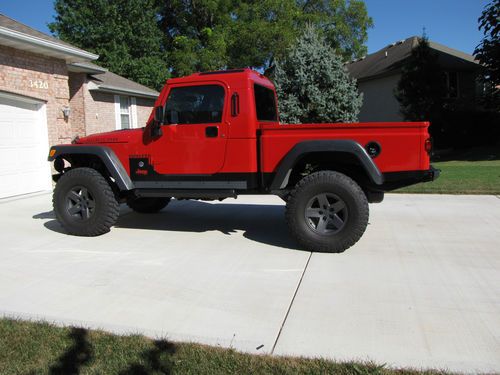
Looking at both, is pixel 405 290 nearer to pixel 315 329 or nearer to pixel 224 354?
pixel 315 329

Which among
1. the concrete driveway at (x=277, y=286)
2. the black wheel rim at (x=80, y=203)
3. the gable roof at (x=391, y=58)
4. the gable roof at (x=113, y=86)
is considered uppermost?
the gable roof at (x=391, y=58)

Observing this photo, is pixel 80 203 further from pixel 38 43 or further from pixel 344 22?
pixel 344 22

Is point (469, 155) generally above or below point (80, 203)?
above

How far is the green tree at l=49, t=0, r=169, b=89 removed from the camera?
28594 millimetres

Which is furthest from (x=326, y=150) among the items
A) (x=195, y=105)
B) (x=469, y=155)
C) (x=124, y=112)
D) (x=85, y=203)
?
(x=469, y=155)

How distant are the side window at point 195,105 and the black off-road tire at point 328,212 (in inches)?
57.4

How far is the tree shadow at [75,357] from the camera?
118 inches

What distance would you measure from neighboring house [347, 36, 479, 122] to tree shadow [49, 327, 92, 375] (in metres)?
22.9

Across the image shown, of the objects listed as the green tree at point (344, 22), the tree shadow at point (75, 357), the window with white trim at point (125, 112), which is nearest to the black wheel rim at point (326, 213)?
the tree shadow at point (75, 357)

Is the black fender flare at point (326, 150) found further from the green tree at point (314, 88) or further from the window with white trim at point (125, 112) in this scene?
the window with white trim at point (125, 112)

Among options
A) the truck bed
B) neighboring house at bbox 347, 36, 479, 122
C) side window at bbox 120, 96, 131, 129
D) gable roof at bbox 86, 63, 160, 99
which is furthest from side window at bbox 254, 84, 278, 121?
neighboring house at bbox 347, 36, 479, 122

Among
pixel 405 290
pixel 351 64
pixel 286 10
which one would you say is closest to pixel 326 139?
pixel 405 290

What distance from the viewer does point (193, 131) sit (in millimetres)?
5980

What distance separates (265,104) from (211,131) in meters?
1.05
